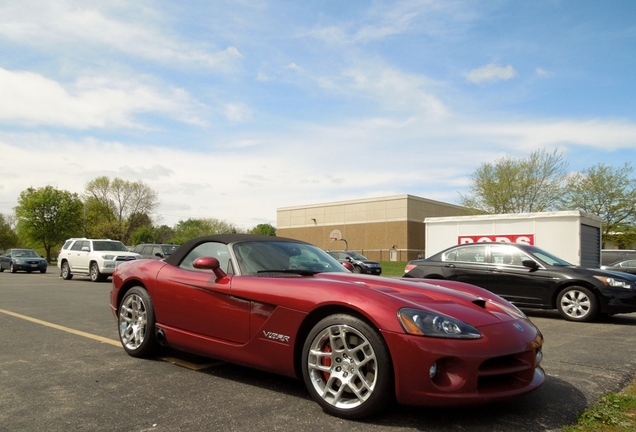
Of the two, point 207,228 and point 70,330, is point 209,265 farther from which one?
point 207,228

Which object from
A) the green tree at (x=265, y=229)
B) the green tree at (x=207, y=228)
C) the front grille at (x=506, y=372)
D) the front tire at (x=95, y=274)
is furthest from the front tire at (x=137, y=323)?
the green tree at (x=265, y=229)

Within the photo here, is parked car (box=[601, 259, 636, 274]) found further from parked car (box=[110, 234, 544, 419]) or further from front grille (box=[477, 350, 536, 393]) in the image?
front grille (box=[477, 350, 536, 393])

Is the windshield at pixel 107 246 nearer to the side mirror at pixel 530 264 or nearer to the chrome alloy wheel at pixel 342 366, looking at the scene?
the side mirror at pixel 530 264

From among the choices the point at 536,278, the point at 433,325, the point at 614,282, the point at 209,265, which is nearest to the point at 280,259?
the point at 209,265

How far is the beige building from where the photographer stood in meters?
55.3

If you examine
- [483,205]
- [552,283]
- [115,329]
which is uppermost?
[483,205]

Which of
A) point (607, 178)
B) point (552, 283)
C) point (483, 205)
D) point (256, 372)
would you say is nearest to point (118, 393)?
point (256, 372)

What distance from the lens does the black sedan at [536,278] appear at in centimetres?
857

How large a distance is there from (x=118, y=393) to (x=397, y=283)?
2.33 metres

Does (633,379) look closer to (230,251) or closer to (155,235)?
(230,251)

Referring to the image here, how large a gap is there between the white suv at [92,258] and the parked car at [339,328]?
1450cm

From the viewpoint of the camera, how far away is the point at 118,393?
3920mm

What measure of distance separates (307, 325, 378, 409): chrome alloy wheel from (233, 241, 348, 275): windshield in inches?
35.2

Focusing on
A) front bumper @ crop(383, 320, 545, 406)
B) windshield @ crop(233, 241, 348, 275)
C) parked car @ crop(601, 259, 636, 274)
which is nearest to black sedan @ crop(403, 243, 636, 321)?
windshield @ crop(233, 241, 348, 275)
